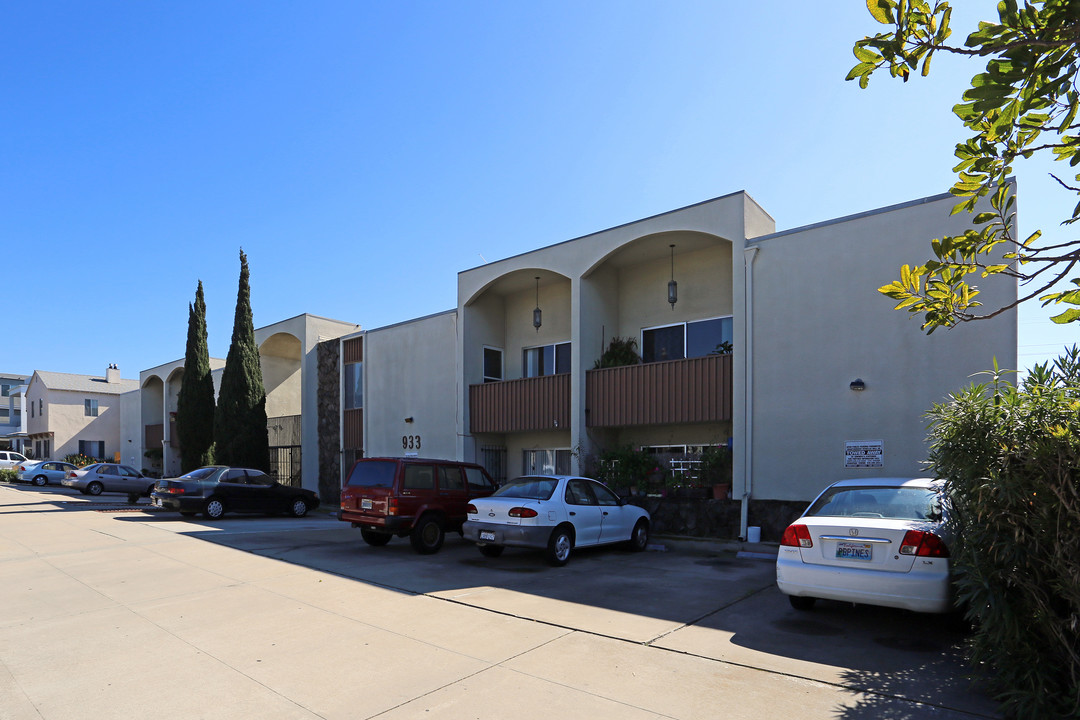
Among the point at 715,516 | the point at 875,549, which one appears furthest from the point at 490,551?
the point at 875,549

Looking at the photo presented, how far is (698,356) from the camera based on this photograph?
15.6m

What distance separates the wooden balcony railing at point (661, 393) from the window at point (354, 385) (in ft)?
31.9

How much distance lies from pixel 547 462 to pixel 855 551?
40.9ft

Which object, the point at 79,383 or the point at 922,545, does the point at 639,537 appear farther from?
the point at 79,383

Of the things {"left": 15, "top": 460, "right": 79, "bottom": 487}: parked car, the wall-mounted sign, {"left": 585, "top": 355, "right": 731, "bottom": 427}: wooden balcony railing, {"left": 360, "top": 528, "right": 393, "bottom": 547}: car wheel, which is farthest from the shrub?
{"left": 15, "top": 460, "right": 79, "bottom": 487}: parked car

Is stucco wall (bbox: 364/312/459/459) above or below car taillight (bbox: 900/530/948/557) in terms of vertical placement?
above

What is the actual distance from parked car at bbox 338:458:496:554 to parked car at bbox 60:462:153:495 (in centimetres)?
1889

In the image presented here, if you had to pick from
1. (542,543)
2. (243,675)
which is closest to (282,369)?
(542,543)

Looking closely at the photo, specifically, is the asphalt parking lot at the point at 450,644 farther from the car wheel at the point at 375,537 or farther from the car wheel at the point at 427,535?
the car wheel at the point at 375,537

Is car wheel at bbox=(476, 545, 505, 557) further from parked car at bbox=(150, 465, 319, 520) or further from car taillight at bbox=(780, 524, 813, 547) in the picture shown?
parked car at bbox=(150, 465, 319, 520)

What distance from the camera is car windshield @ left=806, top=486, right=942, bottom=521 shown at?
7.03 meters

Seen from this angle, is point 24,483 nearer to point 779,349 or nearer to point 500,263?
point 500,263

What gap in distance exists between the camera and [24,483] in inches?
1430

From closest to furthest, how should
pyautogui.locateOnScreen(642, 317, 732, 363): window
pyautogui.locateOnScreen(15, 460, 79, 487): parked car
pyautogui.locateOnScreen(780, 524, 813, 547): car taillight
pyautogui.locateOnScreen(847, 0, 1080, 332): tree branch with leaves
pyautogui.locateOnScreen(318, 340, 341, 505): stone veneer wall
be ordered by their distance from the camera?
pyautogui.locateOnScreen(847, 0, 1080, 332): tree branch with leaves, pyautogui.locateOnScreen(780, 524, 813, 547): car taillight, pyautogui.locateOnScreen(642, 317, 732, 363): window, pyautogui.locateOnScreen(318, 340, 341, 505): stone veneer wall, pyautogui.locateOnScreen(15, 460, 79, 487): parked car
